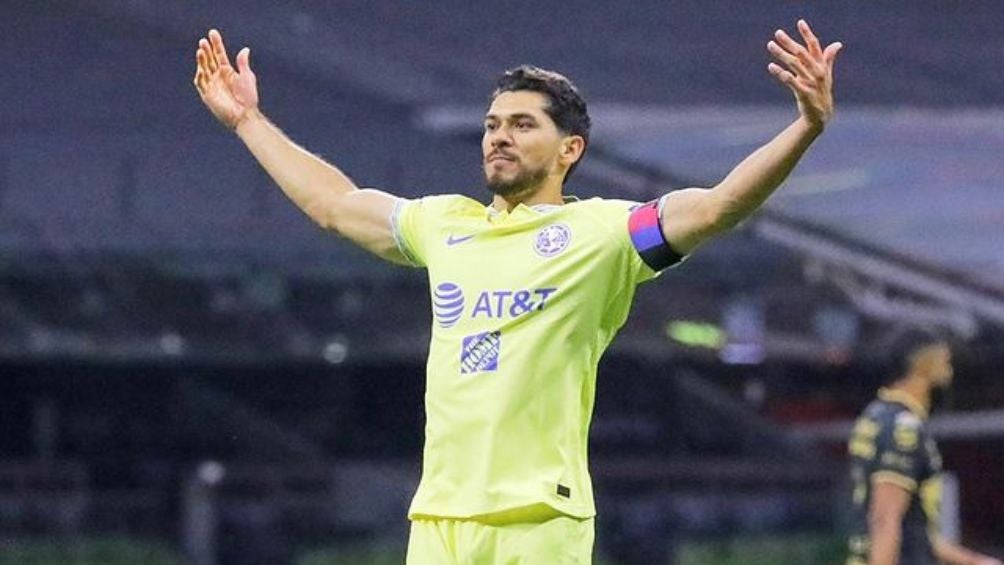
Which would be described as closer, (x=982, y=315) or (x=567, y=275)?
(x=567, y=275)

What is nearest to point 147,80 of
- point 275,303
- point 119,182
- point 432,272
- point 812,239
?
point 119,182

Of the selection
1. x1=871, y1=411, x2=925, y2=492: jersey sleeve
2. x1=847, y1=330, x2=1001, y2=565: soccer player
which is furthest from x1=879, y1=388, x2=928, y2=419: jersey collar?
x1=871, y1=411, x2=925, y2=492: jersey sleeve

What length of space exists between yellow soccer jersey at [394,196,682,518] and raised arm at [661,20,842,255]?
0.20 metres

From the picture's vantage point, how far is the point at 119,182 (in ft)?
47.7

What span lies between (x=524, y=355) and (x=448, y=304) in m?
0.23

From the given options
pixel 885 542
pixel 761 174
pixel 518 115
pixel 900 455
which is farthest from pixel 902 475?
pixel 761 174

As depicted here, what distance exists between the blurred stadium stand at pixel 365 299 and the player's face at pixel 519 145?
641 cm

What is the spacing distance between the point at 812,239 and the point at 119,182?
422 centimetres

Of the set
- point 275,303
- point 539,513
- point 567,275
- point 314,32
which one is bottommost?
point 539,513

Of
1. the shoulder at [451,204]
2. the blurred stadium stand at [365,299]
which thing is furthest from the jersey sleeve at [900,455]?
the shoulder at [451,204]

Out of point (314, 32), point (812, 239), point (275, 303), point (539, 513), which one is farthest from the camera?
point (275, 303)

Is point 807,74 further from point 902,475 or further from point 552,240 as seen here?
point 902,475

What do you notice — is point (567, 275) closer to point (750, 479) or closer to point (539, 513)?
point (539, 513)

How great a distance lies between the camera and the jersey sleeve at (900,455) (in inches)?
347
